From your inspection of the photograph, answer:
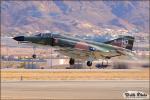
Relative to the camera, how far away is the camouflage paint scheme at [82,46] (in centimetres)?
6925

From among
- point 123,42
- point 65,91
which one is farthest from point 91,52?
point 65,91

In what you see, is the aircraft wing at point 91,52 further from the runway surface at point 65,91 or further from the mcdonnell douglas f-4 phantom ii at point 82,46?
the runway surface at point 65,91

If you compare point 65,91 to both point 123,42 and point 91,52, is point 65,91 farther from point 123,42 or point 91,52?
point 123,42

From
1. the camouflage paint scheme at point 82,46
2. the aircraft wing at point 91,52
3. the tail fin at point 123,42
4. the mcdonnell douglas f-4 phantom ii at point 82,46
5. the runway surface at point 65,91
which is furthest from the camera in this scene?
the tail fin at point 123,42

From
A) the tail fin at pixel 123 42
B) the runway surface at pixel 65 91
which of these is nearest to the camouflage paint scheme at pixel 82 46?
the tail fin at pixel 123 42

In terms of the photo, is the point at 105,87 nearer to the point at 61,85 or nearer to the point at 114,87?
the point at 114,87

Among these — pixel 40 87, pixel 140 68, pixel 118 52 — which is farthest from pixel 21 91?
pixel 118 52

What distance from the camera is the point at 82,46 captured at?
75250mm

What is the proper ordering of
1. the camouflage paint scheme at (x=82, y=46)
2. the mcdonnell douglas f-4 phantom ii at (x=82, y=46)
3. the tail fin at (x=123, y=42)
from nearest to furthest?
the mcdonnell douglas f-4 phantom ii at (x=82, y=46) < the camouflage paint scheme at (x=82, y=46) < the tail fin at (x=123, y=42)

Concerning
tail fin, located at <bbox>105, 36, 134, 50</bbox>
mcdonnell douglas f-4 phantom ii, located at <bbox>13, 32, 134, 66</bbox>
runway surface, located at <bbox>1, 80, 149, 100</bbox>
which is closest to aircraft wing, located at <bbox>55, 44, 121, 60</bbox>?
mcdonnell douglas f-4 phantom ii, located at <bbox>13, 32, 134, 66</bbox>

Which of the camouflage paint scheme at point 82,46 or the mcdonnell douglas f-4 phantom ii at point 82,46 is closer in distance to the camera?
the mcdonnell douglas f-4 phantom ii at point 82,46

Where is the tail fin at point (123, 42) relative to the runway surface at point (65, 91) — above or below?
above

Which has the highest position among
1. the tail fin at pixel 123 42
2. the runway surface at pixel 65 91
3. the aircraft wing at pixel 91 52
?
the tail fin at pixel 123 42

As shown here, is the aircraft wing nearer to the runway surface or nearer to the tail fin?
the tail fin
